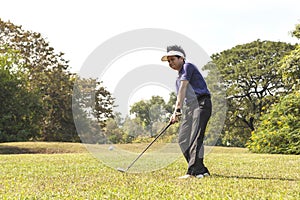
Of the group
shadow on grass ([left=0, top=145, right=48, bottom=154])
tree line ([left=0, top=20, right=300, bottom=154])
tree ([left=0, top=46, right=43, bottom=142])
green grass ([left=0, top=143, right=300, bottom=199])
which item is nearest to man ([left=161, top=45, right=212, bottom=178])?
green grass ([left=0, top=143, right=300, bottom=199])

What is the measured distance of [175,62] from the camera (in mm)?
7086

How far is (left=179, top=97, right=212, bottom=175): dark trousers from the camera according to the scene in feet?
23.1

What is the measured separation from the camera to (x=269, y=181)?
6.60m

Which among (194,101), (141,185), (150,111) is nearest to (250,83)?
(150,111)

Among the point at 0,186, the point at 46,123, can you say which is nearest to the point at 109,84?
the point at 0,186

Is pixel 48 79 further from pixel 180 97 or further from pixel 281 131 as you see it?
pixel 180 97

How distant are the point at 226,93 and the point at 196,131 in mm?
27702

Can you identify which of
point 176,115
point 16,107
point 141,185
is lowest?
point 141,185

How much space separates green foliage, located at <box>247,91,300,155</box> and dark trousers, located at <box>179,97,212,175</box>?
1059 cm

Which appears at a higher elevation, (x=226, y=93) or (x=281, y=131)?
(x=226, y=93)

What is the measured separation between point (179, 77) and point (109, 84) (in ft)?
4.19

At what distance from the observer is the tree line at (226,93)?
741 inches

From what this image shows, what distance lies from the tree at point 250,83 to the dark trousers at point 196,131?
28.5 meters

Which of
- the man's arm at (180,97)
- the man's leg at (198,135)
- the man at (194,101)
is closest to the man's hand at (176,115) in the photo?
the man's arm at (180,97)
